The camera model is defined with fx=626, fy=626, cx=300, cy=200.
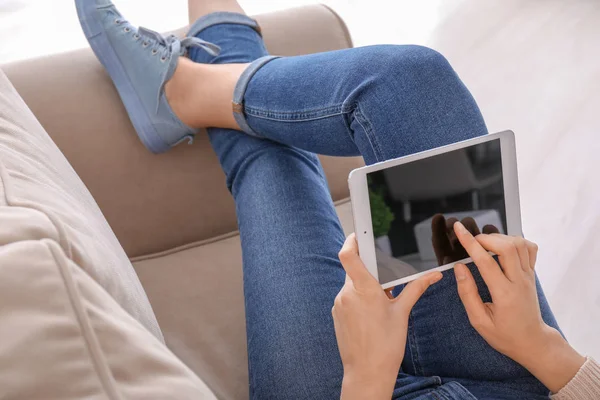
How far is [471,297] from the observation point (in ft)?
2.22

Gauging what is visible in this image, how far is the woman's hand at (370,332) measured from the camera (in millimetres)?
636

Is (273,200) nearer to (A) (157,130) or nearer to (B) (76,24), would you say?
(A) (157,130)

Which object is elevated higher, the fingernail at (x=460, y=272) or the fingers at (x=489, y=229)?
the fingers at (x=489, y=229)

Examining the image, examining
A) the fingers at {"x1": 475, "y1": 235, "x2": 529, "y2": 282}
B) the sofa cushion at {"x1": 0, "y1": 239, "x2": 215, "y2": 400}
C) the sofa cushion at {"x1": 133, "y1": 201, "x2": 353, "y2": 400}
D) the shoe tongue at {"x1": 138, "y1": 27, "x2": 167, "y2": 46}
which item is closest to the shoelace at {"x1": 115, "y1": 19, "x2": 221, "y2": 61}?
the shoe tongue at {"x1": 138, "y1": 27, "x2": 167, "y2": 46}

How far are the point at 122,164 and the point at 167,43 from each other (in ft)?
0.75

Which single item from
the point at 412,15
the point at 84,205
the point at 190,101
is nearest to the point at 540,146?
the point at 412,15

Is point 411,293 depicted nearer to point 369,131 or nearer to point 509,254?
point 509,254

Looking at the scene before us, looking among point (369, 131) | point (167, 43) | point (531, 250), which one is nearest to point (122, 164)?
point (167, 43)

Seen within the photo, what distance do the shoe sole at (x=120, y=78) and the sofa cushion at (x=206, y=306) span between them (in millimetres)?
187

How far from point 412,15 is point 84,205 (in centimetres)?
151

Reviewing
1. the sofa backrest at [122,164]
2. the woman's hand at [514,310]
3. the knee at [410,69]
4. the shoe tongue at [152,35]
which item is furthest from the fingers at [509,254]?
the shoe tongue at [152,35]

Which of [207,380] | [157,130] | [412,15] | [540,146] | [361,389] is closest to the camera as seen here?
[361,389]

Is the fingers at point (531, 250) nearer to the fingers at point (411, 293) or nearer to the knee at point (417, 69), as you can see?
the fingers at point (411, 293)

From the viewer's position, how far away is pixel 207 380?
0.86 m
